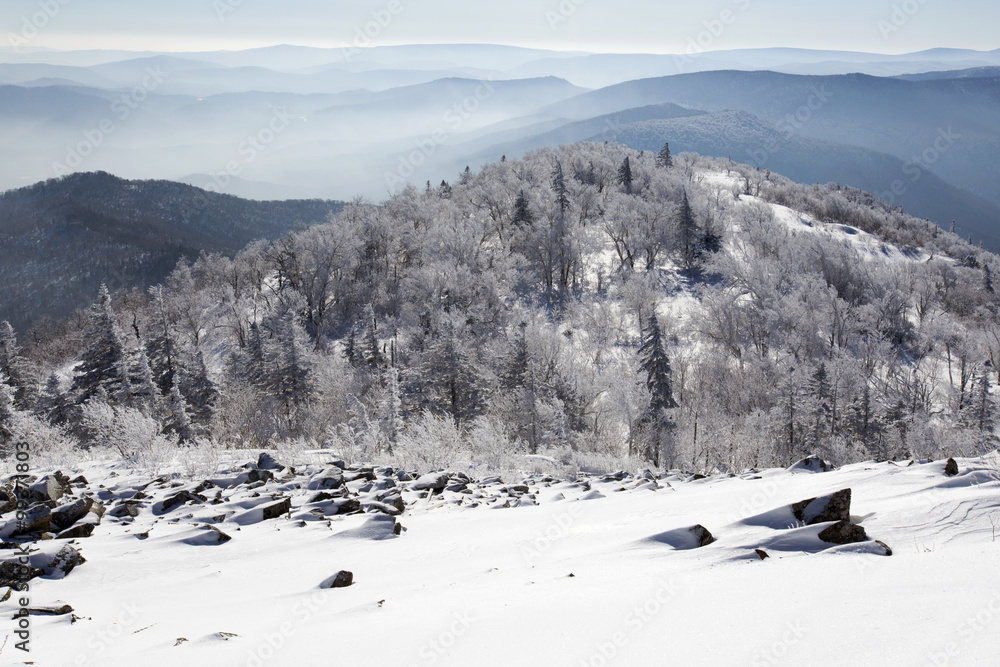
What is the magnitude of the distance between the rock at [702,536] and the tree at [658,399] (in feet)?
85.8

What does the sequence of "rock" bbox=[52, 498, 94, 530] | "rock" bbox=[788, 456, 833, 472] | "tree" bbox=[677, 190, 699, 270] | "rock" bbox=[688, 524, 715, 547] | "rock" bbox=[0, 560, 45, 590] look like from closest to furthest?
"rock" bbox=[0, 560, 45, 590] → "rock" bbox=[688, 524, 715, 547] → "rock" bbox=[52, 498, 94, 530] → "rock" bbox=[788, 456, 833, 472] → "tree" bbox=[677, 190, 699, 270]

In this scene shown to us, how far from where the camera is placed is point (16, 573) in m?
5.19

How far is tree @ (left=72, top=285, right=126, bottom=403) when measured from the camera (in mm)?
32969

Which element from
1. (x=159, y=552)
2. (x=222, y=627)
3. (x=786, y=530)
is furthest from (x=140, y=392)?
(x=786, y=530)

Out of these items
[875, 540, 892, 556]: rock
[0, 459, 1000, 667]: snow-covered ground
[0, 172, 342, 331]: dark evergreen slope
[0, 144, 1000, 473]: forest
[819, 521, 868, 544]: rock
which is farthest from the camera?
[0, 172, 342, 331]: dark evergreen slope

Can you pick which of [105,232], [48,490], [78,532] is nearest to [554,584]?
[78,532]

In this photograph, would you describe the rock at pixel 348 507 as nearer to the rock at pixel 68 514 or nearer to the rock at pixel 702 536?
the rock at pixel 68 514

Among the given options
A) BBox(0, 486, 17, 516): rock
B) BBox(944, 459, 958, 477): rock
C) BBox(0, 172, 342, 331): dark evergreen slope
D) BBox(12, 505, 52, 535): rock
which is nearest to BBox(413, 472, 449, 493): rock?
BBox(12, 505, 52, 535): rock

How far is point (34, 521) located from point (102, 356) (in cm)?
3340

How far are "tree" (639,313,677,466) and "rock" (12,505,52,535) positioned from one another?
92.2 ft

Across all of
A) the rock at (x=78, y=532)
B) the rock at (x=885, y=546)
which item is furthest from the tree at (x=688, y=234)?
the rock at (x=78, y=532)

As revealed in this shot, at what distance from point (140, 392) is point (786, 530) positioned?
3534cm

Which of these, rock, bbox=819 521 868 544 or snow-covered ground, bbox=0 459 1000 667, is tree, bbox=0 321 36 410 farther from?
rock, bbox=819 521 868 544

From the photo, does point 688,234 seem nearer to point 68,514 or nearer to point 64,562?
point 68,514
